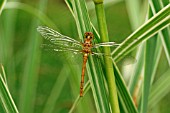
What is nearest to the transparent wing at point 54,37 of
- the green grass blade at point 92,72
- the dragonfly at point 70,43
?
the dragonfly at point 70,43

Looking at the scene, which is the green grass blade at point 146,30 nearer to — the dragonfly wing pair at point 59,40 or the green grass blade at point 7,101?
the dragonfly wing pair at point 59,40

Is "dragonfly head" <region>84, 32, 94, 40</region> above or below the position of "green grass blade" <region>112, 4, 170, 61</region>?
above

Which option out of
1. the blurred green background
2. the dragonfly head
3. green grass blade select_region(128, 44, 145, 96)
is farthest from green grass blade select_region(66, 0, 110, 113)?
green grass blade select_region(128, 44, 145, 96)

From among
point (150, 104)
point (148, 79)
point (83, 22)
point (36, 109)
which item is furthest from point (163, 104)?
point (83, 22)

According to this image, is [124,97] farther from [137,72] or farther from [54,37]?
[137,72]

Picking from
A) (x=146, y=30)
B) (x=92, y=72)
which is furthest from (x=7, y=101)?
(x=146, y=30)

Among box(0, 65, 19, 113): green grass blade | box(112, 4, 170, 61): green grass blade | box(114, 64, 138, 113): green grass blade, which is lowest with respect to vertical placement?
box(114, 64, 138, 113): green grass blade

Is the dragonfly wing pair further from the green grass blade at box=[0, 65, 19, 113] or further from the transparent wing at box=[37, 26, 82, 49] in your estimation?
the green grass blade at box=[0, 65, 19, 113]
